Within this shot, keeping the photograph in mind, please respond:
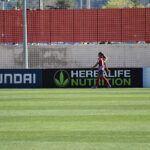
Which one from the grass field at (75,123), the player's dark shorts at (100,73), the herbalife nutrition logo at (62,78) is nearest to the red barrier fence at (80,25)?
the herbalife nutrition logo at (62,78)

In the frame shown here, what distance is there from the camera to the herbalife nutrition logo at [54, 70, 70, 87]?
99.2ft

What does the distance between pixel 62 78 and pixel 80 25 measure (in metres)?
8.99

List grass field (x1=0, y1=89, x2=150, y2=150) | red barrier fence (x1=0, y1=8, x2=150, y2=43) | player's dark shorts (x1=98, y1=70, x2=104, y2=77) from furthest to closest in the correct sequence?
red barrier fence (x1=0, y1=8, x2=150, y2=43)
player's dark shorts (x1=98, y1=70, x2=104, y2=77)
grass field (x1=0, y1=89, x2=150, y2=150)

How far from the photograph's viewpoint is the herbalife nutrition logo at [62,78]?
30234 millimetres

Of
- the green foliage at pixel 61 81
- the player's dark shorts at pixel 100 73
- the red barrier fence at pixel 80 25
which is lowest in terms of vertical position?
the green foliage at pixel 61 81

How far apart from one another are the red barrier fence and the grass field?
55.9 ft

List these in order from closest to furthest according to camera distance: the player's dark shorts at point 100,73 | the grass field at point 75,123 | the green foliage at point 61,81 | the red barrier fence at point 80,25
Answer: the grass field at point 75,123 < the player's dark shorts at point 100,73 < the green foliage at point 61,81 < the red barrier fence at point 80,25

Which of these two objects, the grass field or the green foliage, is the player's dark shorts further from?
the grass field

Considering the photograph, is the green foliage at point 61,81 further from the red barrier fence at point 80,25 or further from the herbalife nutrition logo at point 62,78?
the red barrier fence at point 80,25

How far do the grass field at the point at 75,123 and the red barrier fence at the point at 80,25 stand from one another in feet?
55.9

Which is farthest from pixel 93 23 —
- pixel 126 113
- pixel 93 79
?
pixel 126 113

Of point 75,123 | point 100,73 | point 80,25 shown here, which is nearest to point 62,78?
point 100,73

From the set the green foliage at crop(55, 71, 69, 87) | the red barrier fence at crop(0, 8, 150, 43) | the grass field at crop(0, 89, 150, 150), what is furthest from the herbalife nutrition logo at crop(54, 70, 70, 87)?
the red barrier fence at crop(0, 8, 150, 43)

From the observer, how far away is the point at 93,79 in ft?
99.8
